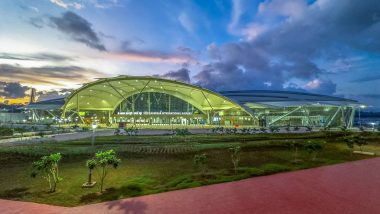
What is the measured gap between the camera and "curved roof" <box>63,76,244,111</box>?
222 ft

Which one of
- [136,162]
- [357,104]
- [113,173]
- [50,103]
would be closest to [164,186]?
[113,173]

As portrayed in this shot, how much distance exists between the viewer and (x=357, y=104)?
221 ft

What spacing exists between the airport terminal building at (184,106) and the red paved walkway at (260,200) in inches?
2110

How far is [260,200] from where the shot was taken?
11461mm

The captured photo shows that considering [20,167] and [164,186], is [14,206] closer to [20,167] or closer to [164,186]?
[164,186]

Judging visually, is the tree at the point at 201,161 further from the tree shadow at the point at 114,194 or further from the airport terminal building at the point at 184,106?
the airport terminal building at the point at 184,106

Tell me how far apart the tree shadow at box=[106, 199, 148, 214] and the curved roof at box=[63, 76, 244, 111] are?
177ft

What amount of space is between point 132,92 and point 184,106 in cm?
1762

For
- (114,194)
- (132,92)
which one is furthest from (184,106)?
(114,194)

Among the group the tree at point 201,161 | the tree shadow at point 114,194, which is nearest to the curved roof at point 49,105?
the tree at point 201,161

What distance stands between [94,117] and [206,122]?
142 ft

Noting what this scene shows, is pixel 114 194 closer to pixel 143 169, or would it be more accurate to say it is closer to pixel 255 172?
pixel 143 169

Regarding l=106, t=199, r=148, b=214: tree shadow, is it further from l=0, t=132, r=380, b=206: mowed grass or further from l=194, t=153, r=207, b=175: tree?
l=194, t=153, r=207, b=175: tree

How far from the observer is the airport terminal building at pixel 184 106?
69000 millimetres
